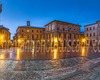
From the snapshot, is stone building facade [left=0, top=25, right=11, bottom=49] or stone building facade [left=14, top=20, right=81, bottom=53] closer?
stone building facade [left=0, top=25, right=11, bottom=49]

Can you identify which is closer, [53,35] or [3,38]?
[3,38]

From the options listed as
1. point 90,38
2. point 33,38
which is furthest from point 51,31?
point 90,38

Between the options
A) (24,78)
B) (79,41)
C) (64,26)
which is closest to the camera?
(24,78)

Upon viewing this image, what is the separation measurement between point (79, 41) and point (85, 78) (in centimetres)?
4531

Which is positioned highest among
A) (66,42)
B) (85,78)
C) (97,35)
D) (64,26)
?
(64,26)

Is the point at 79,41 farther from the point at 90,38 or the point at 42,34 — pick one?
the point at 42,34

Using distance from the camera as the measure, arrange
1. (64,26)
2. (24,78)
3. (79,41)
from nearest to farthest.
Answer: (24,78), (64,26), (79,41)

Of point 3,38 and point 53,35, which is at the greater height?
point 53,35

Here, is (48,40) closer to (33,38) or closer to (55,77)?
(33,38)

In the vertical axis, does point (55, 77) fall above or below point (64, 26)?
below

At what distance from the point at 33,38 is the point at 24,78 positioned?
46.9 m

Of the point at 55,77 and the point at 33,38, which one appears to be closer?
the point at 55,77

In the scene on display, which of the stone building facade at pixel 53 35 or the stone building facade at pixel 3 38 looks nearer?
the stone building facade at pixel 3 38

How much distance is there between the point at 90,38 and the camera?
5150 cm
